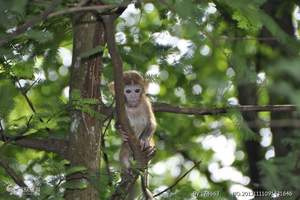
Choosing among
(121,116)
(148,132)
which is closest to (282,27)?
(148,132)

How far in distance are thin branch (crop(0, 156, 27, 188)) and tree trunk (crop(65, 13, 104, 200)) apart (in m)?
0.79

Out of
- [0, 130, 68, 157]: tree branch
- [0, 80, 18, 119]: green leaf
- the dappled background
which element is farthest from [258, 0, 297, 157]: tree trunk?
[0, 80, 18, 119]: green leaf

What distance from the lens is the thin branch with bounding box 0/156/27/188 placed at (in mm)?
5979

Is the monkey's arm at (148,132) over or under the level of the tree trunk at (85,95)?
under

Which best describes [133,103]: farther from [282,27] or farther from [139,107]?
[282,27]

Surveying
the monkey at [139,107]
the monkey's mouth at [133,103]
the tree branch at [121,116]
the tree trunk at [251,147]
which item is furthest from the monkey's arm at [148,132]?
the tree trunk at [251,147]

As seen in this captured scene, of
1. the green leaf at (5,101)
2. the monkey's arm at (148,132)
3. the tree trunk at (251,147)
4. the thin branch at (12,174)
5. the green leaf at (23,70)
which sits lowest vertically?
the tree trunk at (251,147)

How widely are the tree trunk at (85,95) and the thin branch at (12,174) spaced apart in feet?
2.60

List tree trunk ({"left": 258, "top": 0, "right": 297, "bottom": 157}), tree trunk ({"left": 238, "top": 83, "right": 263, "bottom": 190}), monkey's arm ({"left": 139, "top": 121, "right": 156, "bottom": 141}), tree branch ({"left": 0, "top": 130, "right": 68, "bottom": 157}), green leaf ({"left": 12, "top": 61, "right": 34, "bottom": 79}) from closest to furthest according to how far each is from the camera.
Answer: green leaf ({"left": 12, "top": 61, "right": 34, "bottom": 79}), tree branch ({"left": 0, "top": 130, "right": 68, "bottom": 157}), monkey's arm ({"left": 139, "top": 121, "right": 156, "bottom": 141}), tree trunk ({"left": 258, "top": 0, "right": 297, "bottom": 157}), tree trunk ({"left": 238, "top": 83, "right": 263, "bottom": 190})

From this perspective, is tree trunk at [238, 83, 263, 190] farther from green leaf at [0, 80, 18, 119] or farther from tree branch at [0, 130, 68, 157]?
green leaf at [0, 80, 18, 119]

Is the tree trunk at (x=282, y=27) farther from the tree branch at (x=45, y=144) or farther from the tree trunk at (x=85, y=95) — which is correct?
the tree branch at (x=45, y=144)

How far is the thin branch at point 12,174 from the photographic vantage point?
598 centimetres

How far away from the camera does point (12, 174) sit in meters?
6.11

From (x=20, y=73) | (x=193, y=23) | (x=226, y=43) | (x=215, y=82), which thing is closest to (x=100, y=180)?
(x=20, y=73)
